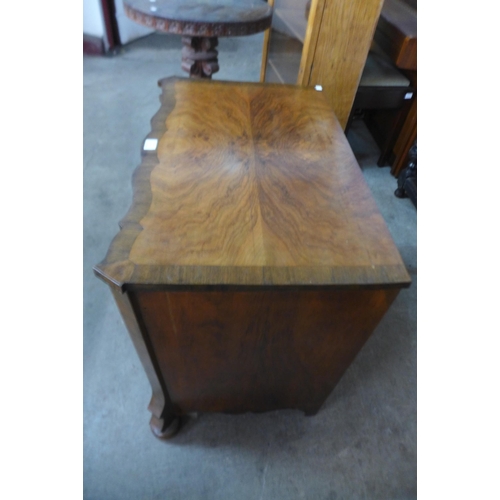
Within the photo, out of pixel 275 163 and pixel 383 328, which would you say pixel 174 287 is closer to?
pixel 275 163

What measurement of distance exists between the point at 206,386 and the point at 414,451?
63cm

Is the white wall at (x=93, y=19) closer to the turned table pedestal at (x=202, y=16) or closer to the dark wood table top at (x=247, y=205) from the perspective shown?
the turned table pedestal at (x=202, y=16)

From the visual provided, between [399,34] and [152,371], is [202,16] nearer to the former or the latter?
[399,34]

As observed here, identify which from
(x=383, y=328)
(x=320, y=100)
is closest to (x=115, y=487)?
(x=383, y=328)

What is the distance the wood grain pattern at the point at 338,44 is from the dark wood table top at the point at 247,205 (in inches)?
14.0

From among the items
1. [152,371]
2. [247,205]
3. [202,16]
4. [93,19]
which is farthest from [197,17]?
[93,19]

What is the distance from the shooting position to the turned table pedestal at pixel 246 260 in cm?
59

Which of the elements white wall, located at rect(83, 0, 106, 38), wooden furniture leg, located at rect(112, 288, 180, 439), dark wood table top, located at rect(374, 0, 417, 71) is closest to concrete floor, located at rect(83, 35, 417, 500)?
wooden furniture leg, located at rect(112, 288, 180, 439)

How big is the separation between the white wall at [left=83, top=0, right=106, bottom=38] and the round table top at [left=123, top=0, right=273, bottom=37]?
1826 millimetres

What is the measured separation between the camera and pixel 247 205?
71 centimetres

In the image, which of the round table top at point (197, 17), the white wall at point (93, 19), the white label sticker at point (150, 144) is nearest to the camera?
the white label sticker at point (150, 144)

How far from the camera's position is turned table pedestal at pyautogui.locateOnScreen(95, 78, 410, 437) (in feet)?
1.95

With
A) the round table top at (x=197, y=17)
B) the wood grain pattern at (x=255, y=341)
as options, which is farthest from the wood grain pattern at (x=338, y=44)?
the wood grain pattern at (x=255, y=341)

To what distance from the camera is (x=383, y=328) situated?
128 cm
